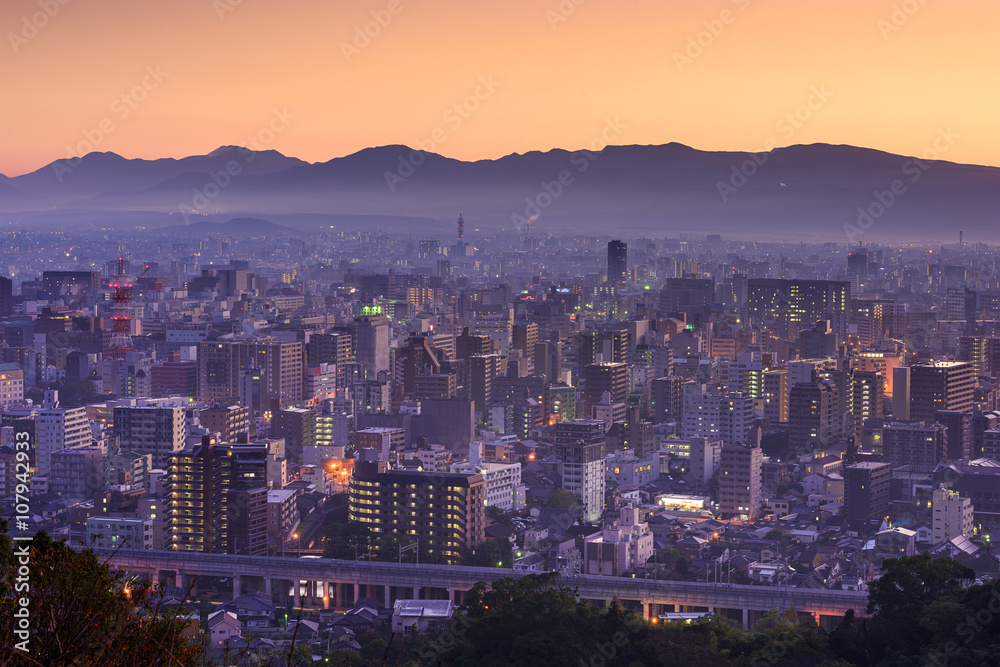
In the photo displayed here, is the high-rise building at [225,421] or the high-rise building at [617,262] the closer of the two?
the high-rise building at [225,421]

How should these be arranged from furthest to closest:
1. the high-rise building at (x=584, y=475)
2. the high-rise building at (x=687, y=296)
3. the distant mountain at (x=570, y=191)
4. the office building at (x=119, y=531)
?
the distant mountain at (x=570, y=191)
the high-rise building at (x=687, y=296)
the high-rise building at (x=584, y=475)
the office building at (x=119, y=531)

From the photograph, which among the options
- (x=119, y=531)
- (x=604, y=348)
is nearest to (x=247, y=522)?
(x=119, y=531)

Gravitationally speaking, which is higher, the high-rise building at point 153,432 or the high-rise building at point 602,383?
the high-rise building at point 602,383

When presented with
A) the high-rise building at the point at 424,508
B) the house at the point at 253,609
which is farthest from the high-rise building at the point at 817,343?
the house at the point at 253,609

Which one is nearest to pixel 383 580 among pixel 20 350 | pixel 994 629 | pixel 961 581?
pixel 961 581

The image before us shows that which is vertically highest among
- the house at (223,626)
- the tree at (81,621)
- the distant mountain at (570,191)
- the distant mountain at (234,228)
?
the distant mountain at (570,191)

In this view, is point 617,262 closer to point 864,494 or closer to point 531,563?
point 864,494

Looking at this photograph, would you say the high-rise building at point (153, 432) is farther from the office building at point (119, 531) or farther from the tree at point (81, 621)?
the tree at point (81, 621)
